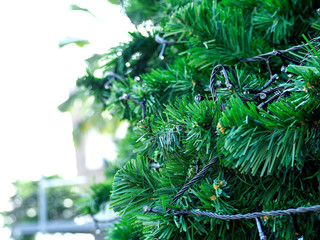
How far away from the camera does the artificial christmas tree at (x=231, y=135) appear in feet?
0.71

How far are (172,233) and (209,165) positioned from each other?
0.21 ft

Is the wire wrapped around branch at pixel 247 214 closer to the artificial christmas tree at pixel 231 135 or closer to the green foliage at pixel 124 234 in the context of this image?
the artificial christmas tree at pixel 231 135

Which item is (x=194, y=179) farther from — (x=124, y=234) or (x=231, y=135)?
(x=124, y=234)

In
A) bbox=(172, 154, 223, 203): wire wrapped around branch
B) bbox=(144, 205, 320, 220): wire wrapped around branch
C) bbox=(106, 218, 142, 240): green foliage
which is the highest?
bbox=(172, 154, 223, 203): wire wrapped around branch

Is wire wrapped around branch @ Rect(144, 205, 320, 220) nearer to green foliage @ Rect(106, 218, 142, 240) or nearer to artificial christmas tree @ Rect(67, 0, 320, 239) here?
artificial christmas tree @ Rect(67, 0, 320, 239)

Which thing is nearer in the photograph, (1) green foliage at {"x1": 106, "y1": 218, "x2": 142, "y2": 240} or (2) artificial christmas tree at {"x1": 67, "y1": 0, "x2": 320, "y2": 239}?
(2) artificial christmas tree at {"x1": 67, "y1": 0, "x2": 320, "y2": 239}

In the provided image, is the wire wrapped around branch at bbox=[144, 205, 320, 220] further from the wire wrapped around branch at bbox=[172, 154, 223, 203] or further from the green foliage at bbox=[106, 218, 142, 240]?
the green foliage at bbox=[106, 218, 142, 240]

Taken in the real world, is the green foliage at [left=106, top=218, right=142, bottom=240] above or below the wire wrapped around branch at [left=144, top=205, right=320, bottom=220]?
below

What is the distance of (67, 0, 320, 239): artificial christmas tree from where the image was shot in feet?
0.71

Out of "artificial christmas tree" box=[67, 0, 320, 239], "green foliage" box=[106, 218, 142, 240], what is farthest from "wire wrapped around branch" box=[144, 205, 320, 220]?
"green foliage" box=[106, 218, 142, 240]

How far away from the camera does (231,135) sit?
216 millimetres

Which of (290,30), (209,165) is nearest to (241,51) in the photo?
(290,30)

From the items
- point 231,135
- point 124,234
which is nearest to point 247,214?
point 231,135

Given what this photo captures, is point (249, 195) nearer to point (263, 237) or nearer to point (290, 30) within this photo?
point (263, 237)
